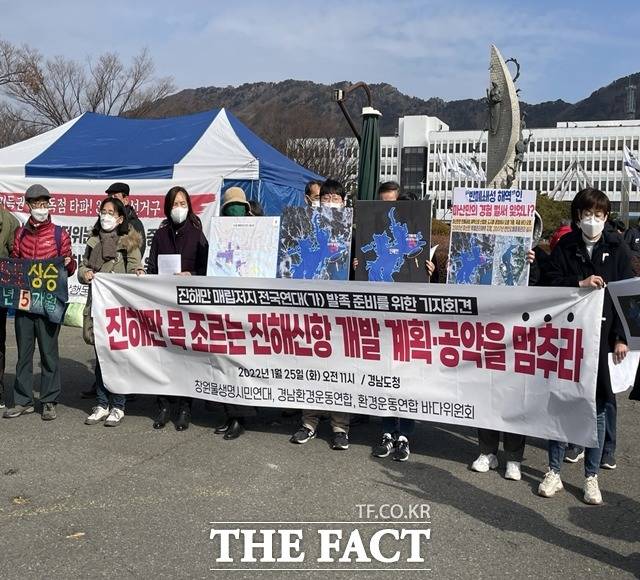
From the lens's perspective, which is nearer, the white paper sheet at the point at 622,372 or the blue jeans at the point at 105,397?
the white paper sheet at the point at 622,372

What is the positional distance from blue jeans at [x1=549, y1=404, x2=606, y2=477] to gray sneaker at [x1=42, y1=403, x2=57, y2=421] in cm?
408

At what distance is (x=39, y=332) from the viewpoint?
20.1 feet

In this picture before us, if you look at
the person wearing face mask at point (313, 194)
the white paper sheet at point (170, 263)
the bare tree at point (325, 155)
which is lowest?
the white paper sheet at point (170, 263)

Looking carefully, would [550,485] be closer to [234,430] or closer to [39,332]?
[234,430]

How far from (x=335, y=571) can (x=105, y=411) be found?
131 inches

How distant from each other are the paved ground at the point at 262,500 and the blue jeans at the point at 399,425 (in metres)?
0.20

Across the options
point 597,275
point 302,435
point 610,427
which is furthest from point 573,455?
point 302,435

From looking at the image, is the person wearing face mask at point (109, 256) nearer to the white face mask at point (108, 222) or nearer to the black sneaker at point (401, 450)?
the white face mask at point (108, 222)

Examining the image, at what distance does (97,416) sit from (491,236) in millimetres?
3605

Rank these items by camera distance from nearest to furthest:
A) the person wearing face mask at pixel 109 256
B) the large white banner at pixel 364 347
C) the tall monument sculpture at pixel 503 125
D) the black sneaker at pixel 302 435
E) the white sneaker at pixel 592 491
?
the white sneaker at pixel 592 491 → the large white banner at pixel 364 347 → the black sneaker at pixel 302 435 → the person wearing face mask at pixel 109 256 → the tall monument sculpture at pixel 503 125

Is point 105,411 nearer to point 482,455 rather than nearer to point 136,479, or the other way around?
point 136,479

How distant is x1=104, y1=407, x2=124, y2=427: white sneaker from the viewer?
19.5ft

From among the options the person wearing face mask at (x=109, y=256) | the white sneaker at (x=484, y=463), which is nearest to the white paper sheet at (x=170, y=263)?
the person wearing face mask at (x=109, y=256)

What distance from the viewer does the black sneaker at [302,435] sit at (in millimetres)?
5475
